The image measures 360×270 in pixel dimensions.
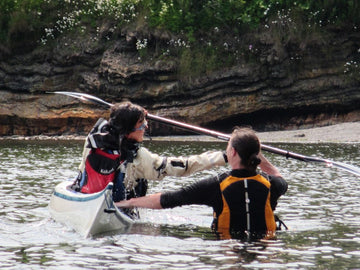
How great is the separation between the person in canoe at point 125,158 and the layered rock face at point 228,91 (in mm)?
24438

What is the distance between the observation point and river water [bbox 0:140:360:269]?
8062mm

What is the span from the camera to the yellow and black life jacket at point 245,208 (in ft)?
28.1

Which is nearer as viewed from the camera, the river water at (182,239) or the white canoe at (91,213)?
the river water at (182,239)

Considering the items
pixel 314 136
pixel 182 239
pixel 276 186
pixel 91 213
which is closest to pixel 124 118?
pixel 91 213

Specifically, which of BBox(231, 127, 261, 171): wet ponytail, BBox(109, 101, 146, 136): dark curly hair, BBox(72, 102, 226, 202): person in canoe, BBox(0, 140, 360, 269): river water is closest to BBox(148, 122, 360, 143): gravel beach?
BBox(0, 140, 360, 269): river water

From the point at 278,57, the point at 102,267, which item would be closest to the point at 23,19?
the point at 278,57

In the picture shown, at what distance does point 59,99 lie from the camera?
34906 millimetres

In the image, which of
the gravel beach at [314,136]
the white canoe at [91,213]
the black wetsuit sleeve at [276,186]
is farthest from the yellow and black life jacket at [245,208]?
the gravel beach at [314,136]

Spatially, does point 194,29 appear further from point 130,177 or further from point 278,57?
point 130,177

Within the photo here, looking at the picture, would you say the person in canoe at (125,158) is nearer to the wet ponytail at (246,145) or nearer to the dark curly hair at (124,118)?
the dark curly hair at (124,118)

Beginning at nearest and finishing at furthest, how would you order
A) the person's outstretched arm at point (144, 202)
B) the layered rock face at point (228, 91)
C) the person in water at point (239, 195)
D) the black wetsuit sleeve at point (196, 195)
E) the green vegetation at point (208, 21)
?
the person in water at point (239, 195)
the black wetsuit sleeve at point (196, 195)
the person's outstretched arm at point (144, 202)
the layered rock face at point (228, 91)
the green vegetation at point (208, 21)

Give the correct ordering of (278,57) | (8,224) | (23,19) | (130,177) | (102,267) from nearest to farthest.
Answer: (102,267) < (130,177) < (8,224) < (278,57) < (23,19)

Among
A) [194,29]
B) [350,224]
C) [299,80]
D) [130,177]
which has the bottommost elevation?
[350,224]

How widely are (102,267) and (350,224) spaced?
460 cm
